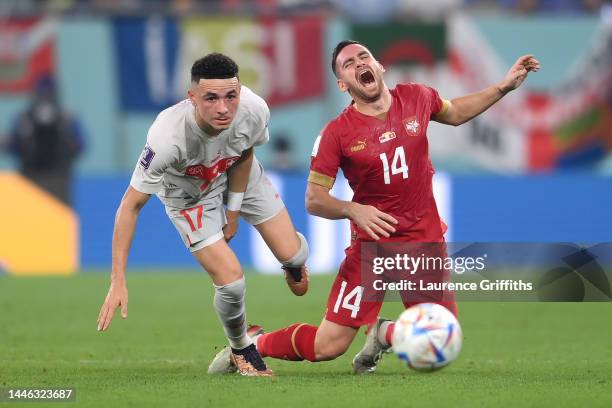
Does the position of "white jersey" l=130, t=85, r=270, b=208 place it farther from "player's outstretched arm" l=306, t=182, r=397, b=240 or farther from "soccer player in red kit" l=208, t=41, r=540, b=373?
"player's outstretched arm" l=306, t=182, r=397, b=240

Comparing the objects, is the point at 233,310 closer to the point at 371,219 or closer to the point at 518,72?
the point at 371,219

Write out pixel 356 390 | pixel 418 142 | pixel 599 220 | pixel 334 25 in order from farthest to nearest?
1. pixel 334 25
2. pixel 599 220
3. pixel 418 142
4. pixel 356 390

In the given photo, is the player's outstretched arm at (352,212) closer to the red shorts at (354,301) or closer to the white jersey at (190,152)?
the red shorts at (354,301)

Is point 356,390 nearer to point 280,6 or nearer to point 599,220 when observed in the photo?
point 599,220

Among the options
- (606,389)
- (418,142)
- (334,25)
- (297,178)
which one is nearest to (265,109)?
(418,142)

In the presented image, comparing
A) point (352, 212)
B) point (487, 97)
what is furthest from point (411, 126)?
point (352, 212)

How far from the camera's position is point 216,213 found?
333 inches

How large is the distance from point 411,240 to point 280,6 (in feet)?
45.0

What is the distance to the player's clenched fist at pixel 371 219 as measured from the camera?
25.7ft

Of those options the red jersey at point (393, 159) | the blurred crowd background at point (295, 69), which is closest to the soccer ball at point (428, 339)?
the red jersey at point (393, 159)

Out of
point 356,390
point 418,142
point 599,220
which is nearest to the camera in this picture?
point 356,390

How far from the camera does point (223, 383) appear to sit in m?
7.75

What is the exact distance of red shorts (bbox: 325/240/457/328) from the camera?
820 cm

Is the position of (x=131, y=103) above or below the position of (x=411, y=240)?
above
